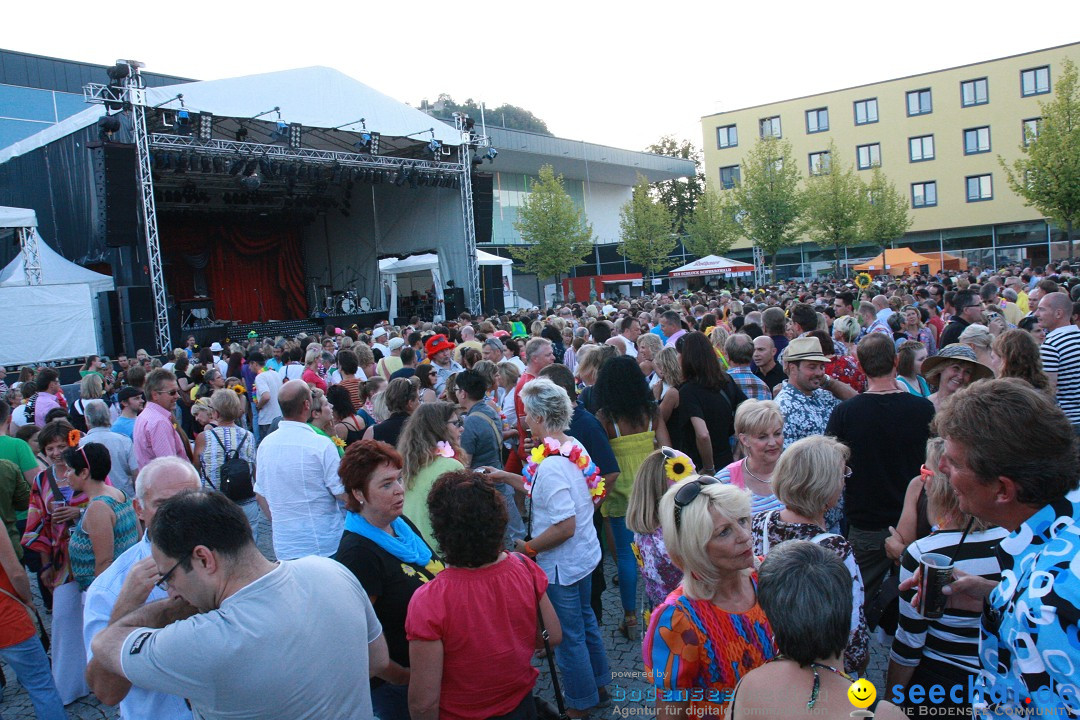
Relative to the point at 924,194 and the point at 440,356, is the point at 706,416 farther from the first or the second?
the point at 924,194

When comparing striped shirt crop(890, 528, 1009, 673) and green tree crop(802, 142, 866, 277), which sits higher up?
green tree crop(802, 142, 866, 277)

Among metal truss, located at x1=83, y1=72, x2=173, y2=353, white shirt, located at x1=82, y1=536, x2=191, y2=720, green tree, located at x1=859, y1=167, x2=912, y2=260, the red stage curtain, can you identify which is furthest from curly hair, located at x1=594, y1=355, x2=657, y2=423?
green tree, located at x1=859, y1=167, x2=912, y2=260

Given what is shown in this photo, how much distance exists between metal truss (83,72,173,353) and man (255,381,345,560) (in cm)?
1379

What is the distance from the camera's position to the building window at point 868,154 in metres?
39.0

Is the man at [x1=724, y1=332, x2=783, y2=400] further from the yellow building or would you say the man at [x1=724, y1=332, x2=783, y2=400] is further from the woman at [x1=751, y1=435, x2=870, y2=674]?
the yellow building

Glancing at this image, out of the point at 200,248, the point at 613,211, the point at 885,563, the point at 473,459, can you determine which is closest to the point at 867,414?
the point at 885,563

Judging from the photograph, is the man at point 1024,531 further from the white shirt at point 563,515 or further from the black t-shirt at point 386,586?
the white shirt at point 563,515

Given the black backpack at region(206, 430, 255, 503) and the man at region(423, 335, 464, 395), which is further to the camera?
→ the man at region(423, 335, 464, 395)

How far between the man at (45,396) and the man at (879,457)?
24.2 ft

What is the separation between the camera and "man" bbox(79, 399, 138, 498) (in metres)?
5.31

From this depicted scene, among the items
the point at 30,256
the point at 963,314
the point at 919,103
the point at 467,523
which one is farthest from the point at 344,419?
the point at 919,103

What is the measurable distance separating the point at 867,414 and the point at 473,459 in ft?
7.87

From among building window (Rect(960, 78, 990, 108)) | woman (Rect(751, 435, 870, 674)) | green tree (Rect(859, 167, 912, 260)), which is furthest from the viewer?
→ building window (Rect(960, 78, 990, 108))

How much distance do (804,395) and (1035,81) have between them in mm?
41182
